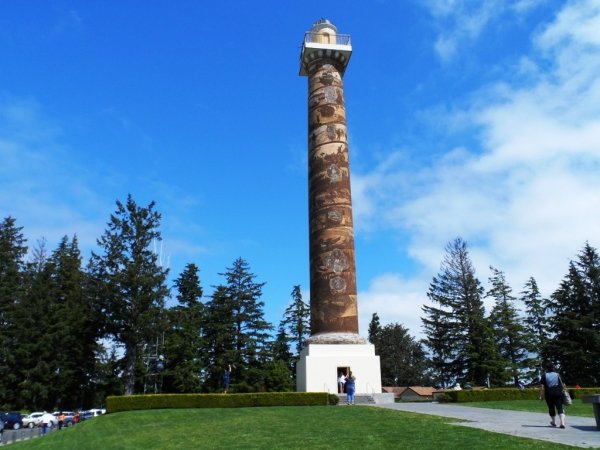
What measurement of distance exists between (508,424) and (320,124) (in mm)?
19436

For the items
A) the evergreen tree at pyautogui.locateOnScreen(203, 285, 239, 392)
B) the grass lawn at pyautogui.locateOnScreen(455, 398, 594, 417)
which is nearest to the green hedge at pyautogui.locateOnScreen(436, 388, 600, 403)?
the grass lawn at pyautogui.locateOnScreen(455, 398, 594, 417)

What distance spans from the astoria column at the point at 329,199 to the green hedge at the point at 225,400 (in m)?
3.87

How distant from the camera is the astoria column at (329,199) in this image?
24.4 m

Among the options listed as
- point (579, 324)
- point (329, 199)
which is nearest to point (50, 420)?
point (329, 199)

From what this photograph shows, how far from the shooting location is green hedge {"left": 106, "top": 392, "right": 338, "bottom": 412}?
66.7ft

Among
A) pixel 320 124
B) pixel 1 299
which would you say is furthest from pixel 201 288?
Answer: pixel 320 124

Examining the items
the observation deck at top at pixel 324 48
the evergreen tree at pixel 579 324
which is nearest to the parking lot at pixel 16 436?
the observation deck at top at pixel 324 48

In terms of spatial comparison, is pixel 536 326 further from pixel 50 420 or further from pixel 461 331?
pixel 50 420

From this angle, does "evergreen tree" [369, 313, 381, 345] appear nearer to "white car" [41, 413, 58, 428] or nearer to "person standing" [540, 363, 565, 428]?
"white car" [41, 413, 58, 428]

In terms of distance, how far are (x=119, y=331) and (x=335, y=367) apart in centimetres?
2144

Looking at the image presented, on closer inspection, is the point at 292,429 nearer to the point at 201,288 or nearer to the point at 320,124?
the point at 320,124

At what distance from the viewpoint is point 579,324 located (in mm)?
39938

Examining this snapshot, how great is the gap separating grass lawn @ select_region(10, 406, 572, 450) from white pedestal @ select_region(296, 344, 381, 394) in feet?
26.5

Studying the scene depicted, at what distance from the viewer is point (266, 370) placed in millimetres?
44438
